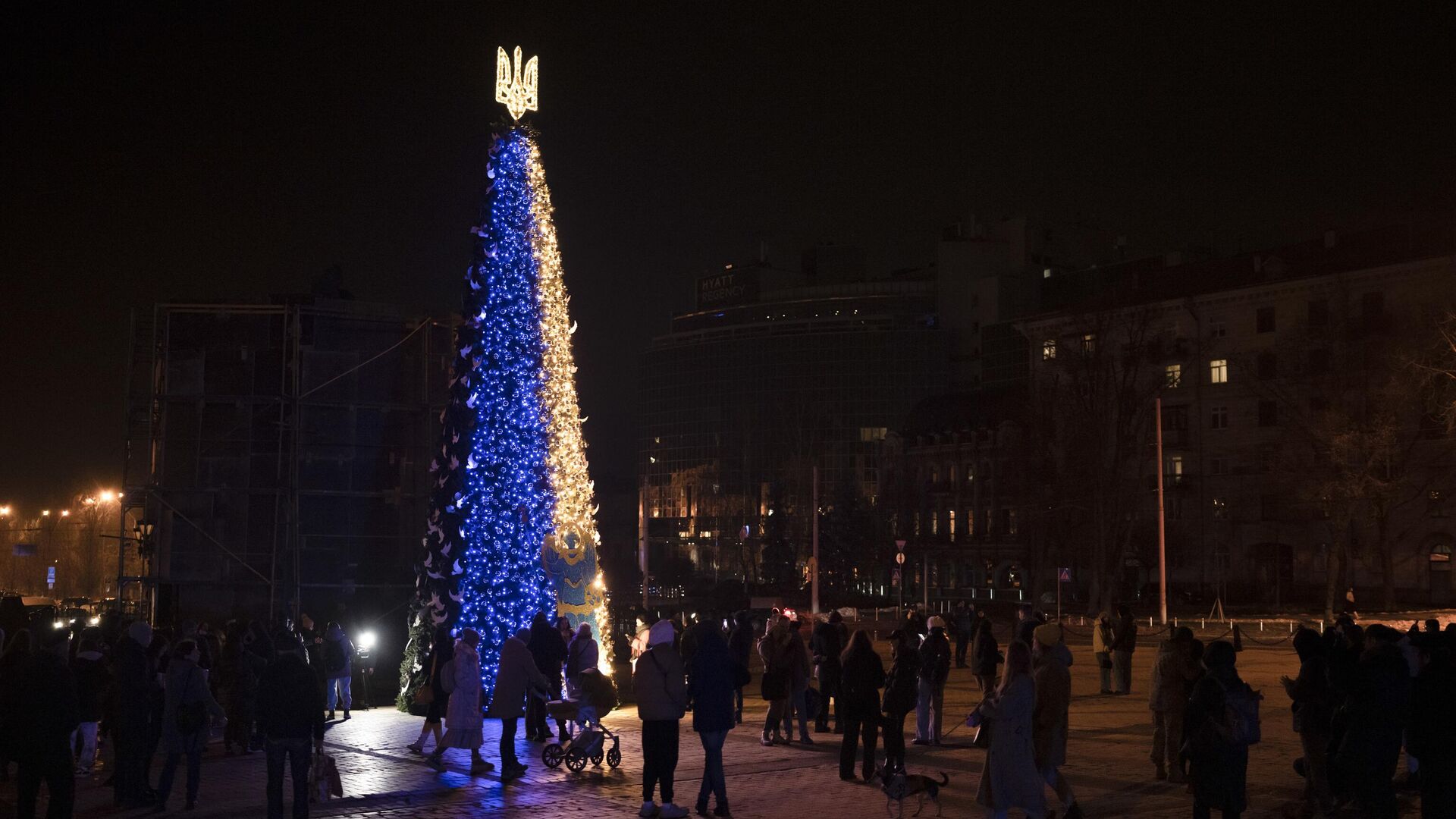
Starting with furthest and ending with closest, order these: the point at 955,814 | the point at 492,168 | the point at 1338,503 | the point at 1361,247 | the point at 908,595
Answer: the point at 908,595
the point at 1361,247
the point at 1338,503
the point at 492,168
the point at 955,814

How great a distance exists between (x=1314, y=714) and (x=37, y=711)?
11.0m

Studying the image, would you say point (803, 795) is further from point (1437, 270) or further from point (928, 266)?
point (928, 266)

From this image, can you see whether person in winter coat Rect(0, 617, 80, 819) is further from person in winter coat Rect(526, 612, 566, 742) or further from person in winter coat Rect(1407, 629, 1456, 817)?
person in winter coat Rect(1407, 629, 1456, 817)

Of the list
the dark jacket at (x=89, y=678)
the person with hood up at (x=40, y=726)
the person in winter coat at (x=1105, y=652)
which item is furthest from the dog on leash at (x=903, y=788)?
the person in winter coat at (x=1105, y=652)

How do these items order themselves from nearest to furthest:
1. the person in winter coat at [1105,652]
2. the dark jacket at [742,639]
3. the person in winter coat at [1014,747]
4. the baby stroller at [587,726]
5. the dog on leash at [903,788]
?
the person in winter coat at [1014,747], the dog on leash at [903,788], the baby stroller at [587,726], the dark jacket at [742,639], the person in winter coat at [1105,652]

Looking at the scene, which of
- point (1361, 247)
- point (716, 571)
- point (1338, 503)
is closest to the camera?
point (1338, 503)

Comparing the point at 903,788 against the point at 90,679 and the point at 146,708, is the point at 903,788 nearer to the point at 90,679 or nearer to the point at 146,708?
the point at 146,708

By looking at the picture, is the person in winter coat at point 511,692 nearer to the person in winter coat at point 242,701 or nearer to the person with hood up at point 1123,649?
the person in winter coat at point 242,701

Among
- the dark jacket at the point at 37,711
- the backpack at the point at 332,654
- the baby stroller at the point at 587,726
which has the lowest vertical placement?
the baby stroller at the point at 587,726

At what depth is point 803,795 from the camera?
45.1ft

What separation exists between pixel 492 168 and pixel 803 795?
1250 centimetres

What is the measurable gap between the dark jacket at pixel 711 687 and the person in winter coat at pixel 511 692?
303 centimetres

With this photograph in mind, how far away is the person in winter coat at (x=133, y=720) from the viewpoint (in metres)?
13.1

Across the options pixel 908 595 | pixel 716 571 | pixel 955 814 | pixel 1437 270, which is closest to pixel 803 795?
pixel 955 814
